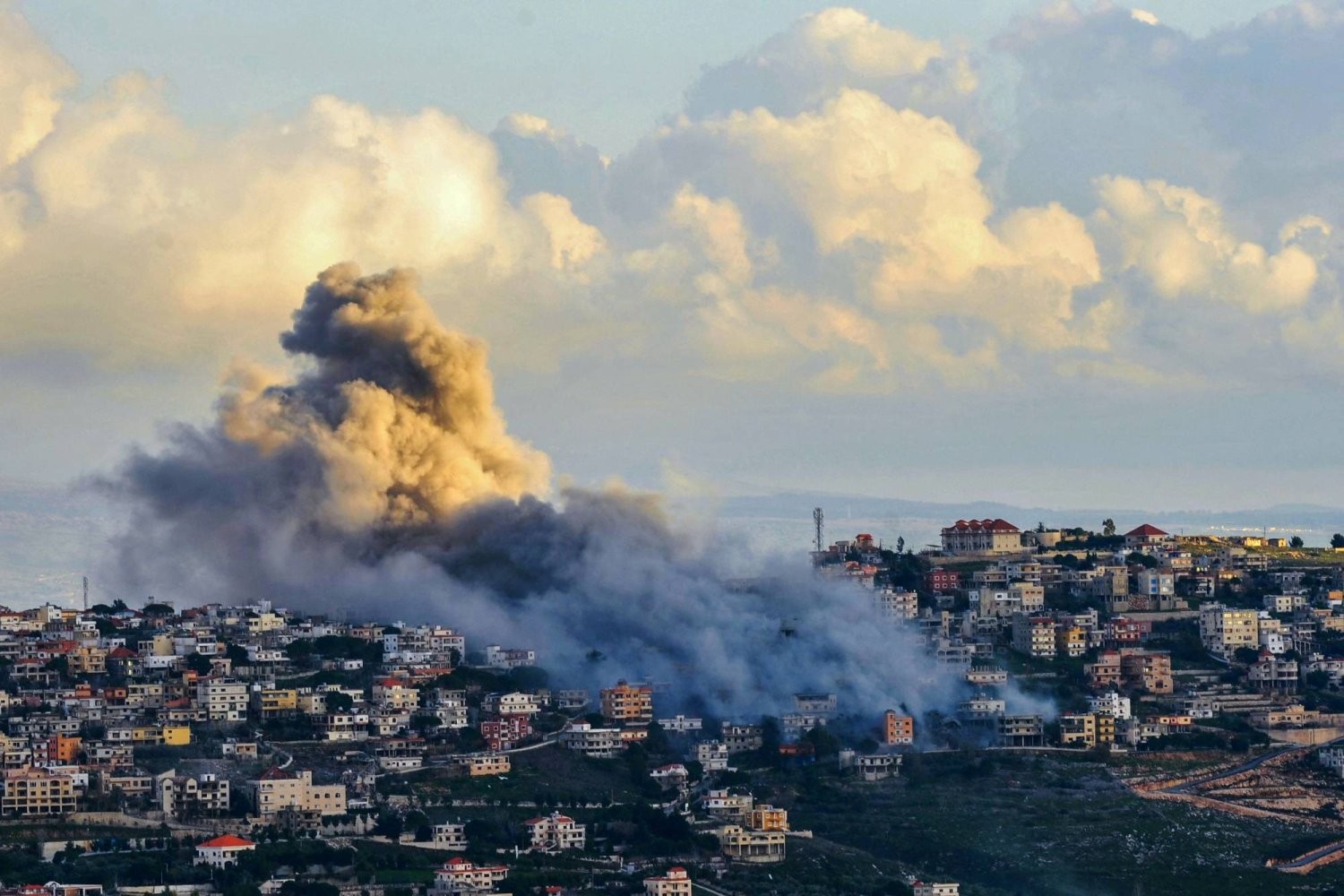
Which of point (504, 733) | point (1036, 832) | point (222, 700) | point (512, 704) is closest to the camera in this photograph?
point (1036, 832)

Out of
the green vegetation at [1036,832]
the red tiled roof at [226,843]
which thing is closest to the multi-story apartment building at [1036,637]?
the green vegetation at [1036,832]

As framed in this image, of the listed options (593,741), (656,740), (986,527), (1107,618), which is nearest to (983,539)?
(986,527)

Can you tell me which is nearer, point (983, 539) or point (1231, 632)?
point (1231, 632)

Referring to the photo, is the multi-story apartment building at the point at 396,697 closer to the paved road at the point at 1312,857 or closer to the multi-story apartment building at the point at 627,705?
the multi-story apartment building at the point at 627,705

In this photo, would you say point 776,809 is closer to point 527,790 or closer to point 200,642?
point 527,790

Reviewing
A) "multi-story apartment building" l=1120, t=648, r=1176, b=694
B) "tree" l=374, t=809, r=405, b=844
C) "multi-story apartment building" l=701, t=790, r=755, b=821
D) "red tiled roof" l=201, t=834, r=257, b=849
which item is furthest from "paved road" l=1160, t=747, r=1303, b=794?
"red tiled roof" l=201, t=834, r=257, b=849

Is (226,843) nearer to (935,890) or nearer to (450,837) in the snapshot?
(450,837)

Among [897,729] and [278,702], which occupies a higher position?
[278,702]
